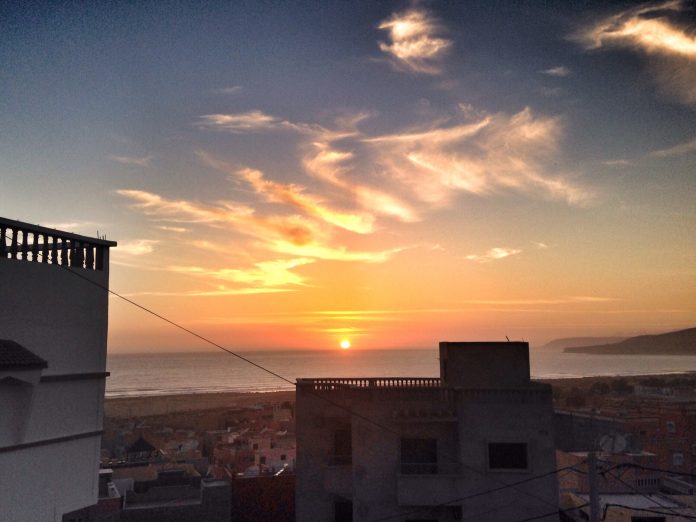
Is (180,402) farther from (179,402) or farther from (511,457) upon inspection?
(511,457)

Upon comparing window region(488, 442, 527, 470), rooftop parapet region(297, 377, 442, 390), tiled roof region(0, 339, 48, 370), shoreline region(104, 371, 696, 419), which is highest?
tiled roof region(0, 339, 48, 370)

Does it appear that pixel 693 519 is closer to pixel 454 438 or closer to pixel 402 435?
pixel 454 438

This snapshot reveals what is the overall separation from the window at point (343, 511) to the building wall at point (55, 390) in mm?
11040

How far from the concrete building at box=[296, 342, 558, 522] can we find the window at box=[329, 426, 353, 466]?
0.13ft

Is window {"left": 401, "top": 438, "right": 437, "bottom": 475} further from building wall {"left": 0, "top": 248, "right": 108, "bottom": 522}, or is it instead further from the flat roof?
the flat roof

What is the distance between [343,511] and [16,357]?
48.8 feet

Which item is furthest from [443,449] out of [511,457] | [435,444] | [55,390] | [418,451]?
[55,390]

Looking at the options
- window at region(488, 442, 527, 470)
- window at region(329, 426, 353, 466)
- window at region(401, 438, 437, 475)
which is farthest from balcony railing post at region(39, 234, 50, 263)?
window at region(488, 442, 527, 470)

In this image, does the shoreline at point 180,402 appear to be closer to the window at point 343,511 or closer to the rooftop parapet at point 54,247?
the window at point 343,511

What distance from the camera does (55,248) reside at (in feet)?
41.8

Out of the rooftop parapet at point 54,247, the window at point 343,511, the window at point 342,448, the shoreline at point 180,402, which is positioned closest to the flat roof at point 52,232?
the rooftop parapet at point 54,247

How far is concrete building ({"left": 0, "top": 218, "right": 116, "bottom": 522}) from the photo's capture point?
36.7ft

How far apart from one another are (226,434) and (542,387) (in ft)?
184

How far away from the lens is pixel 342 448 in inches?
854
